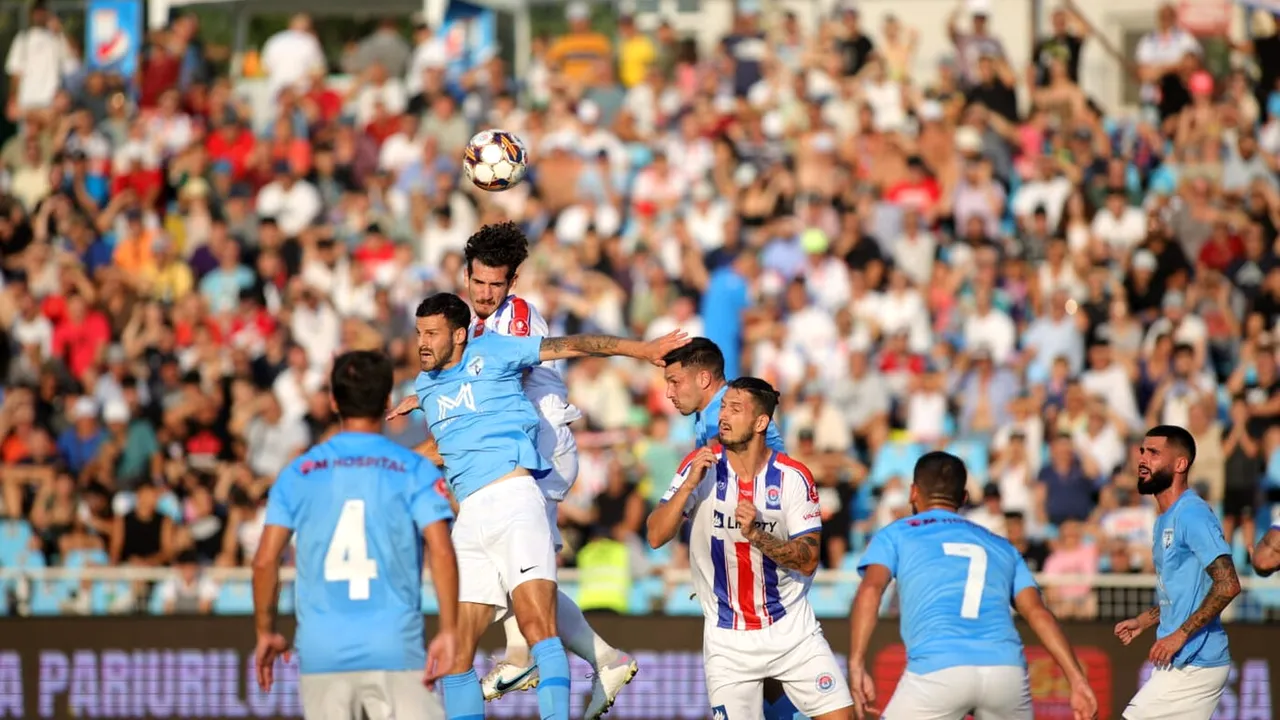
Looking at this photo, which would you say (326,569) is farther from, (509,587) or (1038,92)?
(1038,92)

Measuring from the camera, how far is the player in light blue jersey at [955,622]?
9961 mm

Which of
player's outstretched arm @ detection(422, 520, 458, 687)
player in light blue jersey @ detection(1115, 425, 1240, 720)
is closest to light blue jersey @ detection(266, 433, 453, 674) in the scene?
player's outstretched arm @ detection(422, 520, 458, 687)

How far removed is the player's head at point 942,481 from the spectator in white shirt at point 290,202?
14.6 meters

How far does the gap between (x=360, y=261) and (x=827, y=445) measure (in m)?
6.73

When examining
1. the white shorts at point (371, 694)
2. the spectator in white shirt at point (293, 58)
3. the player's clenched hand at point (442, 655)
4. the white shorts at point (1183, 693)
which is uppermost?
the spectator in white shirt at point (293, 58)

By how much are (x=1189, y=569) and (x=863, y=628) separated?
7.91ft

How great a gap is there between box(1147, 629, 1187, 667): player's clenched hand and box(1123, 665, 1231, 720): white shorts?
0.17m

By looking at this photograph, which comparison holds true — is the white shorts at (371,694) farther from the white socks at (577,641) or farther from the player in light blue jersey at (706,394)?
the player in light blue jersey at (706,394)

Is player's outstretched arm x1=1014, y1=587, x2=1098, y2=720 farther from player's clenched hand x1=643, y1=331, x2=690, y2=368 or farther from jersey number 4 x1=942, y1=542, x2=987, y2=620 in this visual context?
player's clenched hand x1=643, y1=331, x2=690, y2=368

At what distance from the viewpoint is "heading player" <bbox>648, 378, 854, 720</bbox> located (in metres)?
10.8

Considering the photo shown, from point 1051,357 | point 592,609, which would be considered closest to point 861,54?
point 1051,357

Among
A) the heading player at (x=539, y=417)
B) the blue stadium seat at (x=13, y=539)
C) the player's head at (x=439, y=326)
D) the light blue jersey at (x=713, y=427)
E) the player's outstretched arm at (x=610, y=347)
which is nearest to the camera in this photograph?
the player's outstretched arm at (x=610, y=347)

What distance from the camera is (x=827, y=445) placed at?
19547 millimetres

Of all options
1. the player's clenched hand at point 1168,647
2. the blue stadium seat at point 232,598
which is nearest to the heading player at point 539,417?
the player's clenched hand at point 1168,647
